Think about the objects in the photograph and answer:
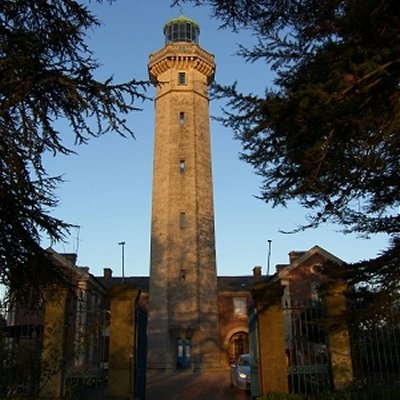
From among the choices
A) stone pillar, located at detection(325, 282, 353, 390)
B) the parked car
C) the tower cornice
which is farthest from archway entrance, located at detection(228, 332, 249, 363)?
stone pillar, located at detection(325, 282, 353, 390)

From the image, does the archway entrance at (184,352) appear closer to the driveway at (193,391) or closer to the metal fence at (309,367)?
the driveway at (193,391)

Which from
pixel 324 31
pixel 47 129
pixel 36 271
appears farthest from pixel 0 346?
pixel 324 31

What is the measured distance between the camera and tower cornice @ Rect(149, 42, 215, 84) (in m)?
34.7

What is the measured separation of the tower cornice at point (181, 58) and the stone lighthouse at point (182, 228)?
0.07 m

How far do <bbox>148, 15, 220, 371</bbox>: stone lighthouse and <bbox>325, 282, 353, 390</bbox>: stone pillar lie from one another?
19.3 metres

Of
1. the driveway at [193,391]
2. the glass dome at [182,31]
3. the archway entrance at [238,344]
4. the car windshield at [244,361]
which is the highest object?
the glass dome at [182,31]

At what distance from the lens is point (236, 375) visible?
17.6 m

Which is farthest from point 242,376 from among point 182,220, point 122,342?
point 182,220

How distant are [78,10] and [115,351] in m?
6.82

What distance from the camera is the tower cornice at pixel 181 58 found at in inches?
1366

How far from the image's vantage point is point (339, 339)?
33.2ft

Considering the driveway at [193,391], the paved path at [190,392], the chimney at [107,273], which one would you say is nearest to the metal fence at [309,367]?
the paved path at [190,392]

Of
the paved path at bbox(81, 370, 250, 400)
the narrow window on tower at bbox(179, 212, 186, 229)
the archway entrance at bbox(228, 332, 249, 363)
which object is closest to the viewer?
the paved path at bbox(81, 370, 250, 400)

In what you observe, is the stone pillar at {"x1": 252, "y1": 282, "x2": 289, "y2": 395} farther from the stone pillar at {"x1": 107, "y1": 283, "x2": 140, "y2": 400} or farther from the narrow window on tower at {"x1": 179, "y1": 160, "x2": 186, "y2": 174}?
the narrow window on tower at {"x1": 179, "y1": 160, "x2": 186, "y2": 174}
